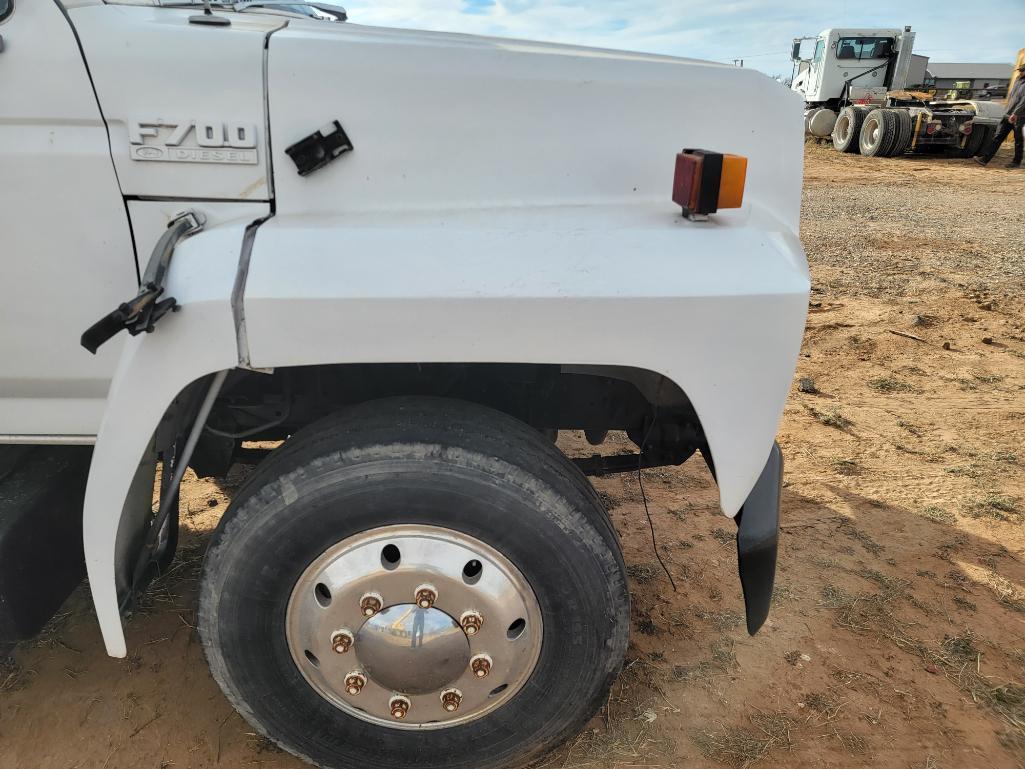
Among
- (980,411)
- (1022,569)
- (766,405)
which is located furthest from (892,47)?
(766,405)

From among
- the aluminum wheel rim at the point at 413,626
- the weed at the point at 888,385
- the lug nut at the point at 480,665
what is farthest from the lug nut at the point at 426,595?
the weed at the point at 888,385

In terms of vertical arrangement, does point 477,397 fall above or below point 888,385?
above

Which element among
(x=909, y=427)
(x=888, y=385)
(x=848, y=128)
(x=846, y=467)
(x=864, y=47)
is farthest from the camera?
(x=864, y=47)

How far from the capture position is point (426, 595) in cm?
172

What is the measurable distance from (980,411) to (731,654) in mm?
3024

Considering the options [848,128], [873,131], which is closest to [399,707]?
[873,131]

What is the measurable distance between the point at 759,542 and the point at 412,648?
993mm

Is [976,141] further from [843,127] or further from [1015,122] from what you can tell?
[843,127]

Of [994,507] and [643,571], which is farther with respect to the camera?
[994,507]

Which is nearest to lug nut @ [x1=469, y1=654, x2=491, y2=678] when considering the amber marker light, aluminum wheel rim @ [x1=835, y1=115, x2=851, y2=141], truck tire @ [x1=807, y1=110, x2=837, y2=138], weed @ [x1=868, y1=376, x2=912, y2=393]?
the amber marker light

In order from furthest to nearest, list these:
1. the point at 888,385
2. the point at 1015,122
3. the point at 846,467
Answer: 1. the point at 1015,122
2. the point at 888,385
3. the point at 846,467

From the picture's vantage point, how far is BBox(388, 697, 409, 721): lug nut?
1.82m

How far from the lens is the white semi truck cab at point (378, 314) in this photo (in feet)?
5.03

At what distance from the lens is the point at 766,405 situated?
1625mm
